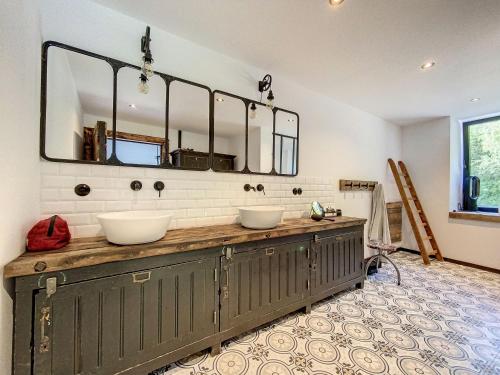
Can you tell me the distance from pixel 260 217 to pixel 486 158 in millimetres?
4125

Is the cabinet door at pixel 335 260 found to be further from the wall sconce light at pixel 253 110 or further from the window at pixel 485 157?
the window at pixel 485 157

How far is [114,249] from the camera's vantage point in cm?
117

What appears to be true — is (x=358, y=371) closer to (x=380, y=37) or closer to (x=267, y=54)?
(x=380, y=37)

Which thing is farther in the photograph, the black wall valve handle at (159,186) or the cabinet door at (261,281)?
the black wall valve handle at (159,186)

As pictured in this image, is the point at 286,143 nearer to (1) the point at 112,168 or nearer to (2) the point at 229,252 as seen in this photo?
(2) the point at 229,252

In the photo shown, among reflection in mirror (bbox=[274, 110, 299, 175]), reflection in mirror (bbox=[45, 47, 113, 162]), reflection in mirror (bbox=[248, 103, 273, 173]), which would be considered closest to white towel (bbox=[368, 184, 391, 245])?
reflection in mirror (bbox=[274, 110, 299, 175])

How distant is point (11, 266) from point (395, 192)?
195 inches

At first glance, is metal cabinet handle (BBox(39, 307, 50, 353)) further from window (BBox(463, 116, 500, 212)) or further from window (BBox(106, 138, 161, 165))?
window (BBox(463, 116, 500, 212))

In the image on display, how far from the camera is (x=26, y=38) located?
3.63 ft

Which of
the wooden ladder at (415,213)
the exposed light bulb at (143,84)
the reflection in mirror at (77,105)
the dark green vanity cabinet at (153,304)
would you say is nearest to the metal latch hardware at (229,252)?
the dark green vanity cabinet at (153,304)

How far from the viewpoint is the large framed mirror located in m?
2.04

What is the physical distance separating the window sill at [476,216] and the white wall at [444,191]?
0.07 m

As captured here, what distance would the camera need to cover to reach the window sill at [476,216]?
314 cm

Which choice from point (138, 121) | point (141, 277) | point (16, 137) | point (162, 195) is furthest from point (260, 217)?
point (16, 137)
